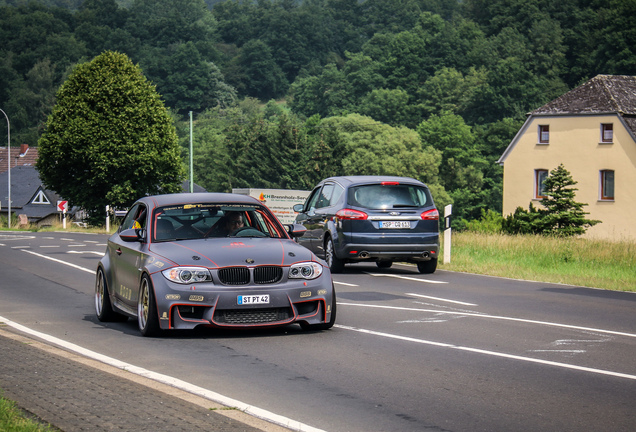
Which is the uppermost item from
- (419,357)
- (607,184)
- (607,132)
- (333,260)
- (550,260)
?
(607,132)

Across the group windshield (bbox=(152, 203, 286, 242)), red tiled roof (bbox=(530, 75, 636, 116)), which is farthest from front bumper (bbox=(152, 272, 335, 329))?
red tiled roof (bbox=(530, 75, 636, 116))

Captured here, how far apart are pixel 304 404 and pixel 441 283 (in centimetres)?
1071

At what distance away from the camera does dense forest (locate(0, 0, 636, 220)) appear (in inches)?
4085

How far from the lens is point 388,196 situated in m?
19.1

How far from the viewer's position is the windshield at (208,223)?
1138 cm

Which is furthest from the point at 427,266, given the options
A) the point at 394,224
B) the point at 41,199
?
the point at 41,199

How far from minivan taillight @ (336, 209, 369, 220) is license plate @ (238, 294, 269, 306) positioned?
865 cm

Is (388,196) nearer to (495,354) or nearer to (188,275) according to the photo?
(188,275)

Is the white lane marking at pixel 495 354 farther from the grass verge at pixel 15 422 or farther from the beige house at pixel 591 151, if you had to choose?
the beige house at pixel 591 151

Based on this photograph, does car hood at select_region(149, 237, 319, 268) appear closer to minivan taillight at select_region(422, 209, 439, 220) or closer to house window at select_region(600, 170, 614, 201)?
minivan taillight at select_region(422, 209, 439, 220)

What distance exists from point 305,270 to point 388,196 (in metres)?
8.57

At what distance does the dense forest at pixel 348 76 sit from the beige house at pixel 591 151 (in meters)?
29.0

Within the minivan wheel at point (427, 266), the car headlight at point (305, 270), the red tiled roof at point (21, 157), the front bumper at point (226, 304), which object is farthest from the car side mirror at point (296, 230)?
the red tiled roof at point (21, 157)

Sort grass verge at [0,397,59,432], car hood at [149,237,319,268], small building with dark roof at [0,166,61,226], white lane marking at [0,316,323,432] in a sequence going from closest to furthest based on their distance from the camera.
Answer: grass verge at [0,397,59,432] → white lane marking at [0,316,323,432] → car hood at [149,237,319,268] → small building with dark roof at [0,166,61,226]
